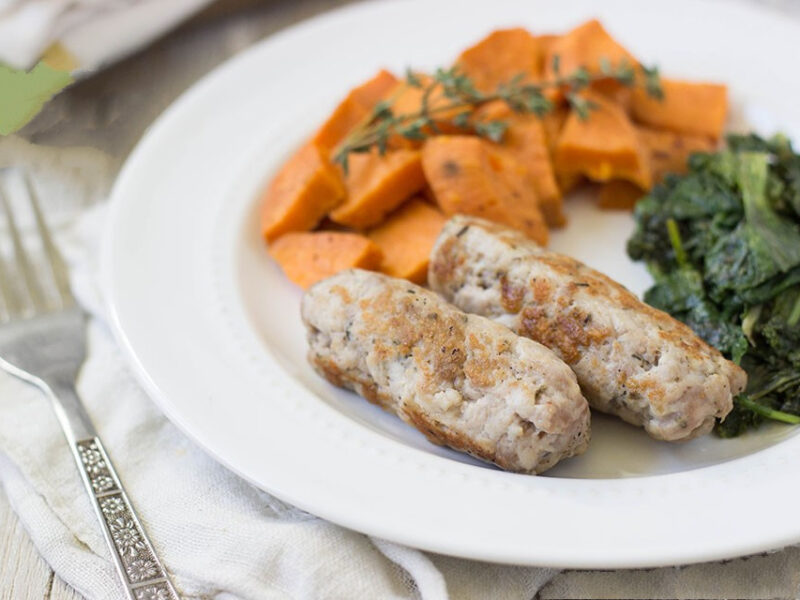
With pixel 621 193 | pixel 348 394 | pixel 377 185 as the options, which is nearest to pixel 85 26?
pixel 377 185

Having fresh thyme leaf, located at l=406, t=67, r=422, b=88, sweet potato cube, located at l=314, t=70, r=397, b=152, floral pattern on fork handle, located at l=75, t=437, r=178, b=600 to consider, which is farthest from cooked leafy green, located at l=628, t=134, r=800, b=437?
floral pattern on fork handle, located at l=75, t=437, r=178, b=600

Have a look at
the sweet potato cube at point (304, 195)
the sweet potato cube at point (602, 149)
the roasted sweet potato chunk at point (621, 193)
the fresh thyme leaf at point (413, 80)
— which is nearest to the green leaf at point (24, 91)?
the sweet potato cube at point (304, 195)

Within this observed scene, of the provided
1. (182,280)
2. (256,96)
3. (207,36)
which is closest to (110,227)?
(182,280)

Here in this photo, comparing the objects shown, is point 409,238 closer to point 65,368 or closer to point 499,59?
point 499,59

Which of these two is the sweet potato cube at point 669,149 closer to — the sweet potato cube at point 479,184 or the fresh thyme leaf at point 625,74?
the fresh thyme leaf at point 625,74

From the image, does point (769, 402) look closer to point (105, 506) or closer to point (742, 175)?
point (742, 175)

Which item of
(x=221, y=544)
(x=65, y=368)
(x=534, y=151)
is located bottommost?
(x=65, y=368)
